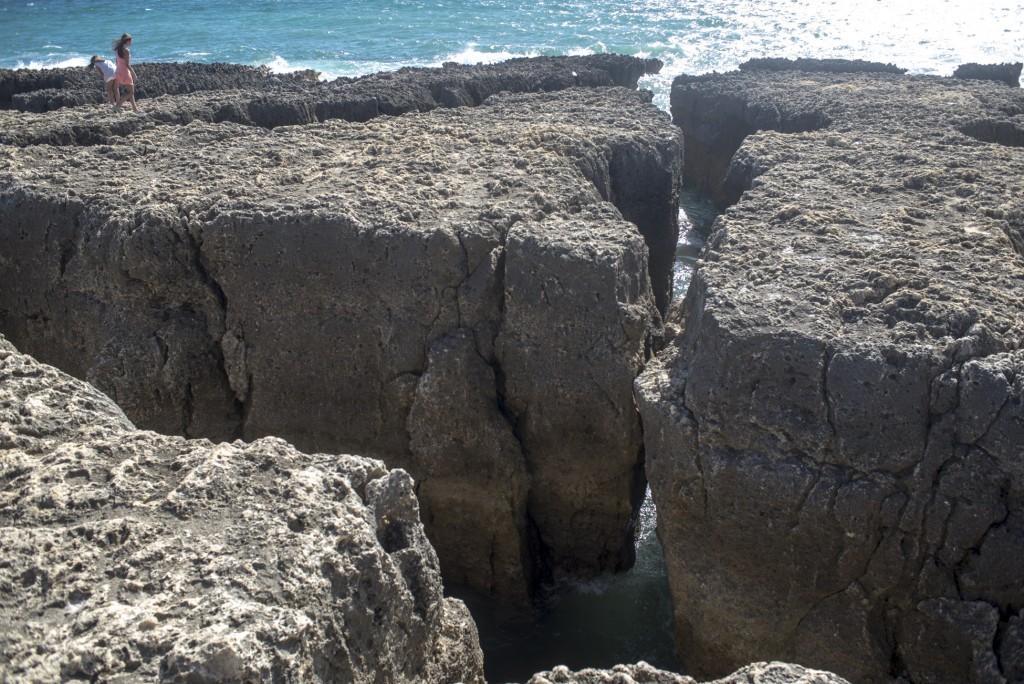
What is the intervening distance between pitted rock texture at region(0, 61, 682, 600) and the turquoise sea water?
548 inches

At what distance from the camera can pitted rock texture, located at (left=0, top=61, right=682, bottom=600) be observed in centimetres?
457

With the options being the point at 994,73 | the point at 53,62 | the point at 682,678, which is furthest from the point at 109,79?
the point at 53,62

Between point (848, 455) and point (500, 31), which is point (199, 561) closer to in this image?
point (848, 455)

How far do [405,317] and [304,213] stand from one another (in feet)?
2.20

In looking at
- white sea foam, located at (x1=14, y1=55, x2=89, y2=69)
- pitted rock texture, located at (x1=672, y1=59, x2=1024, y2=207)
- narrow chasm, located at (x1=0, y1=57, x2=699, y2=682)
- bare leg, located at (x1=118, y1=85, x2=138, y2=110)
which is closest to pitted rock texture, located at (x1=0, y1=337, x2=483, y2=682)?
narrow chasm, located at (x1=0, y1=57, x2=699, y2=682)

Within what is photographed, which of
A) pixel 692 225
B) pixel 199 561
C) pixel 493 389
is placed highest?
pixel 199 561

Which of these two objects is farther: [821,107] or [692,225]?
[692,225]

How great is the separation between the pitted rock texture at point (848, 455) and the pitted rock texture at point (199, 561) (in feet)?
4.23

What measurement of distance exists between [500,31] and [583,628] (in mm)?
19956

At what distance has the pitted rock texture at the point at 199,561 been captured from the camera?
2170 mm

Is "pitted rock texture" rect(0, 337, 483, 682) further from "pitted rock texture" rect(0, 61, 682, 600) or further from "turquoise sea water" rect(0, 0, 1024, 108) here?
"turquoise sea water" rect(0, 0, 1024, 108)

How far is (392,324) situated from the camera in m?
4.65

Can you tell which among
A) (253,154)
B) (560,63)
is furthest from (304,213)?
(560,63)

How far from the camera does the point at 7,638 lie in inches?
85.1
